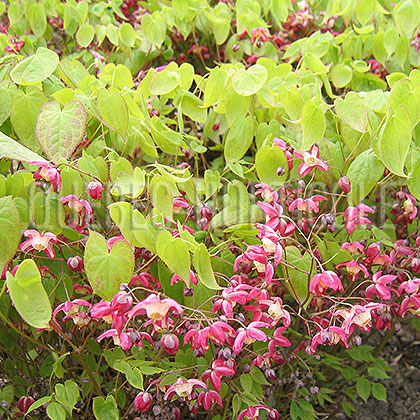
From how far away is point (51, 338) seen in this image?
1.56 metres

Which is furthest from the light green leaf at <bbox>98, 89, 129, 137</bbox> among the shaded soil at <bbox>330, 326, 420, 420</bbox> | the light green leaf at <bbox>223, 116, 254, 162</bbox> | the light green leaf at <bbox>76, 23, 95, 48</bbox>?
the shaded soil at <bbox>330, 326, 420, 420</bbox>

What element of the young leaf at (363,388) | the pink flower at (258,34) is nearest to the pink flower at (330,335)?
the young leaf at (363,388)

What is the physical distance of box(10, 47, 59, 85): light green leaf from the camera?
4.07 feet

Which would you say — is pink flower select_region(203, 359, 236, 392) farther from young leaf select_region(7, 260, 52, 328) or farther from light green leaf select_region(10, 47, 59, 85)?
light green leaf select_region(10, 47, 59, 85)

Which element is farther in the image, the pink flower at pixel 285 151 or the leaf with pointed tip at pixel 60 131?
the pink flower at pixel 285 151

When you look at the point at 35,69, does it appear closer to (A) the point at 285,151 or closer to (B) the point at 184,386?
(A) the point at 285,151

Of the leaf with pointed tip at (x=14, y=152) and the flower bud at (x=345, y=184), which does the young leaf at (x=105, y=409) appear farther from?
the flower bud at (x=345, y=184)

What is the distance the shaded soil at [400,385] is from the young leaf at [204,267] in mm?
1206

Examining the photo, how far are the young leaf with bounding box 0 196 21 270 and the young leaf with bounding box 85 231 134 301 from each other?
0.13 m

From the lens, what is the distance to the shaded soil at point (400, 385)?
6.48 ft

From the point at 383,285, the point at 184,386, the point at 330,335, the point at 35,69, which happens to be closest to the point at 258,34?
the point at 35,69

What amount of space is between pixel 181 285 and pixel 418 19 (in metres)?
1.19

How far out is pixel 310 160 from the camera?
4.00 ft

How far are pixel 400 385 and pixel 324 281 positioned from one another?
120 centimetres
